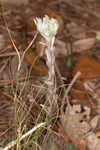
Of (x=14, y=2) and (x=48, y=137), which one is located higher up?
(x=14, y=2)

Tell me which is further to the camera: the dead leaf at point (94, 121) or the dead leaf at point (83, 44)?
the dead leaf at point (83, 44)

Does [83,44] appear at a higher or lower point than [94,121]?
higher

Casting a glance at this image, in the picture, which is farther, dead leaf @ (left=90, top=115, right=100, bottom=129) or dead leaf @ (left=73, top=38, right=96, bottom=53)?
dead leaf @ (left=73, top=38, right=96, bottom=53)

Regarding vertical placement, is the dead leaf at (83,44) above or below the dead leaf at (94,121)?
above

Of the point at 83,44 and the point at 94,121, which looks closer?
the point at 94,121

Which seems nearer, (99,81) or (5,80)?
(5,80)

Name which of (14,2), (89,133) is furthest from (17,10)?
(89,133)

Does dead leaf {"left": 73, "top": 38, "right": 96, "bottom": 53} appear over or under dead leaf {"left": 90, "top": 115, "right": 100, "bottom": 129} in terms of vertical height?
over

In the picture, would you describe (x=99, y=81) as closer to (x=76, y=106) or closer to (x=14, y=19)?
(x=76, y=106)
